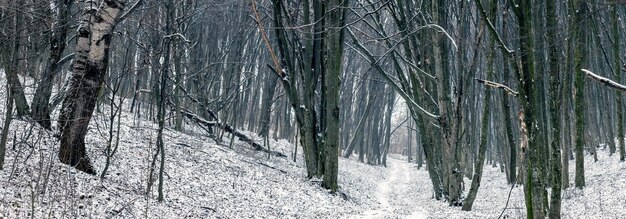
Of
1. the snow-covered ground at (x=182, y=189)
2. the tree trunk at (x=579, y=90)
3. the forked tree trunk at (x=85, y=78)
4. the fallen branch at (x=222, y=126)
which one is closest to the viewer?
the snow-covered ground at (x=182, y=189)

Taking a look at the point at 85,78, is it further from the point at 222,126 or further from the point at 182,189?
the point at 222,126

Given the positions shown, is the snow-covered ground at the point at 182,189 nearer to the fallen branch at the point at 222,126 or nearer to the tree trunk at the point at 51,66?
the tree trunk at the point at 51,66

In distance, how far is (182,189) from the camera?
32.2 feet

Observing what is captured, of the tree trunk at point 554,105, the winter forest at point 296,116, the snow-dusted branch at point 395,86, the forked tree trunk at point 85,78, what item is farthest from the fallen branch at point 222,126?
the tree trunk at point 554,105

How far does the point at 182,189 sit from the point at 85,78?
2.75 m

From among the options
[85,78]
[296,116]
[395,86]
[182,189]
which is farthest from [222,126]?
[85,78]

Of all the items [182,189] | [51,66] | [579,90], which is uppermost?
[579,90]

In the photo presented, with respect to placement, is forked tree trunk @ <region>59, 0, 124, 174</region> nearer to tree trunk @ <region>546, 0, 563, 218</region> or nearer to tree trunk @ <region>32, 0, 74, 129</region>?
tree trunk @ <region>32, 0, 74, 129</region>

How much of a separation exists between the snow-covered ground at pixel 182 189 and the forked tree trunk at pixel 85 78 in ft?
0.99

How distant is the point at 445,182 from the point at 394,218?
16.1 feet

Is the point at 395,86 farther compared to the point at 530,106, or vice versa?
the point at 395,86

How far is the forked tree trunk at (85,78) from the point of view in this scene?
8.03 m

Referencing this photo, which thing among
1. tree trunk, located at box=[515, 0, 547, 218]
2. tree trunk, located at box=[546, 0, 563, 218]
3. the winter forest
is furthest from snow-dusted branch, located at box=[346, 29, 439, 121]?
tree trunk, located at box=[515, 0, 547, 218]

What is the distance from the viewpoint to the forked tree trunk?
8.03 meters
